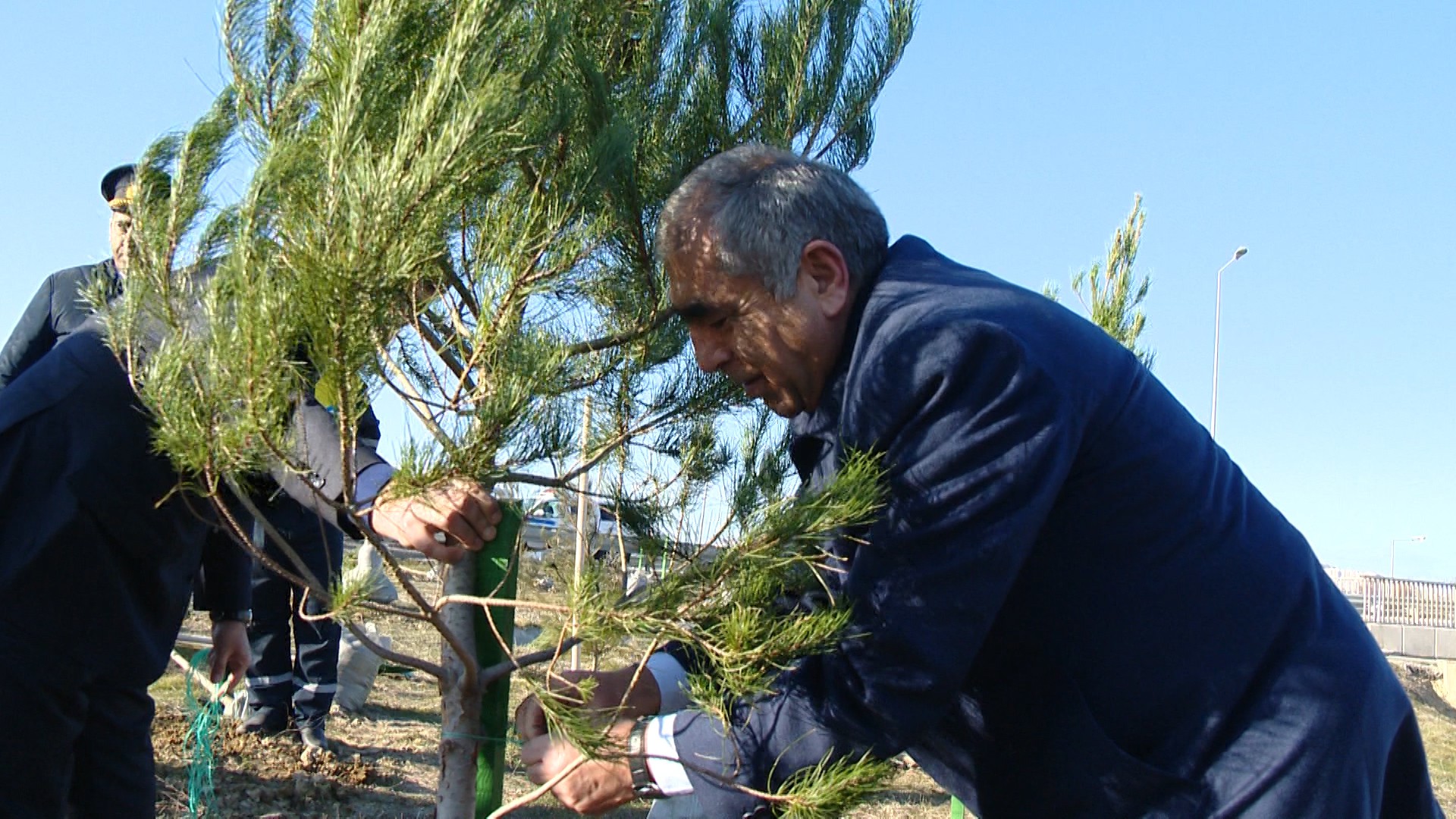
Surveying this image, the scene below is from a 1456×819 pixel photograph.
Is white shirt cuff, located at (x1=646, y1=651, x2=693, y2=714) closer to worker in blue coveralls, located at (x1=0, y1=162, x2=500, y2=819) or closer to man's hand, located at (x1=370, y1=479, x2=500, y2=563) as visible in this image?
man's hand, located at (x1=370, y1=479, x2=500, y2=563)

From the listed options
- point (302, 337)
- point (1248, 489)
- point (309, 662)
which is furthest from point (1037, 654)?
point (309, 662)

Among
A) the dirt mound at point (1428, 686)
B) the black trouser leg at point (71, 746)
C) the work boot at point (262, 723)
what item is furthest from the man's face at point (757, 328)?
the dirt mound at point (1428, 686)

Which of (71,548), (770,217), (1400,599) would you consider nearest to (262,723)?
(71,548)

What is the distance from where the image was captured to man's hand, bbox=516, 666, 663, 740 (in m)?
1.67

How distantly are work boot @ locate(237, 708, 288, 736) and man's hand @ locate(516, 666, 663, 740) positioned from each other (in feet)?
10.8

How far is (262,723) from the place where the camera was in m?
4.69

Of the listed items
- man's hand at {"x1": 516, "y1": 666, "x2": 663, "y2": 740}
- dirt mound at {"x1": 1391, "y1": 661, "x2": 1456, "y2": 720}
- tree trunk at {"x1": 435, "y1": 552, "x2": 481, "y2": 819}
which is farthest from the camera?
dirt mound at {"x1": 1391, "y1": 661, "x2": 1456, "y2": 720}

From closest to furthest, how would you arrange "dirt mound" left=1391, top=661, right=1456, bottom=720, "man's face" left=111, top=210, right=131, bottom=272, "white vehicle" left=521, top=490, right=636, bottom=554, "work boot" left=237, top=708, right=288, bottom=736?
"man's face" left=111, top=210, right=131, bottom=272, "white vehicle" left=521, top=490, right=636, bottom=554, "work boot" left=237, top=708, right=288, bottom=736, "dirt mound" left=1391, top=661, right=1456, bottom=720

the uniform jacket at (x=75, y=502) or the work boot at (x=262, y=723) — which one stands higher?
the uniform jacket at (x=75, y=502)

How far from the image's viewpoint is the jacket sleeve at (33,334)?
385 centimetres

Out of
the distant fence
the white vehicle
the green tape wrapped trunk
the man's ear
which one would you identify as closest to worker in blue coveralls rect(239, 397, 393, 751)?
the white vehicle

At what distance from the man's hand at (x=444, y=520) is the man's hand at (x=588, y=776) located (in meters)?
0.33

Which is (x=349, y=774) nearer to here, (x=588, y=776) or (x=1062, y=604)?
(x=588, y=776)

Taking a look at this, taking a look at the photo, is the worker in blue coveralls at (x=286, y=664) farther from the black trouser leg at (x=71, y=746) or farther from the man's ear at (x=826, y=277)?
the man's ear at (x=826, y=277)
